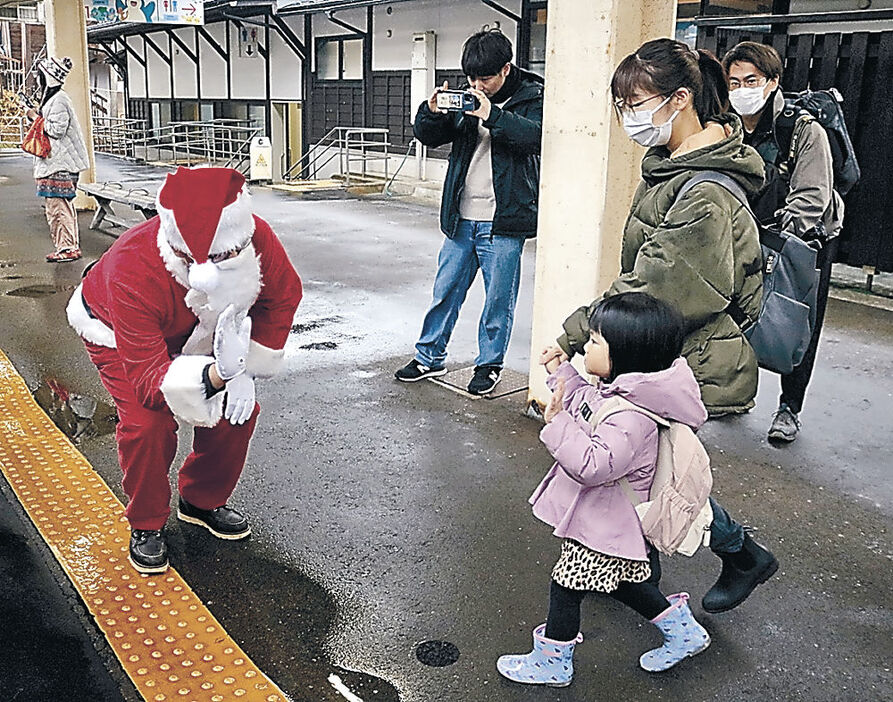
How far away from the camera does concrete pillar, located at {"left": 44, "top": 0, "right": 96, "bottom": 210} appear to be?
11250mm

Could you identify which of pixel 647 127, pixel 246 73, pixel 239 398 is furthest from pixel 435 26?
pixel 239 398

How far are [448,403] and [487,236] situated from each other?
941 mm

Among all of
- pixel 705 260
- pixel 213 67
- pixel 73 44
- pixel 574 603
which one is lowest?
pixel 574 603

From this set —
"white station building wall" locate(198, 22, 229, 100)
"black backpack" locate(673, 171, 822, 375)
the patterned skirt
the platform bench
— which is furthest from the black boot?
"white station building wall" locate(198, 22, 229, 100)

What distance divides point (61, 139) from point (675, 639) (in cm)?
725

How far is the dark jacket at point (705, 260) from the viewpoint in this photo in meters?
2.45

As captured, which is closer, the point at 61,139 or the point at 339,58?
the point at 61,139

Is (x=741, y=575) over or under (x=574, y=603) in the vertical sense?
under

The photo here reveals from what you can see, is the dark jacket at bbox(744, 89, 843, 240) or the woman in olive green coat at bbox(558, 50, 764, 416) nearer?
the woman in olive green coat at bbox(558, 50, 764, 416)

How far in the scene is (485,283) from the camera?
4824mm

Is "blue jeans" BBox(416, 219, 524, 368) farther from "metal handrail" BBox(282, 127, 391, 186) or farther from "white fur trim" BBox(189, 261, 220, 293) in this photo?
"metal handrail" BBox(282, 127, 391, 186)

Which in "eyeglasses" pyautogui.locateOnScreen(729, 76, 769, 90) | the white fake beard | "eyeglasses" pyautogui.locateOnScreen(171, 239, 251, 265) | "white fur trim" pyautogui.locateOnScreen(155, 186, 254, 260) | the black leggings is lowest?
the black leggings

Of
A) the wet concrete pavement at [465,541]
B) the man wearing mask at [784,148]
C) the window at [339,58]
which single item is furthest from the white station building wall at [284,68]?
the man wearing mask at [784,148]

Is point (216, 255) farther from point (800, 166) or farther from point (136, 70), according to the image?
point (136, 70)
